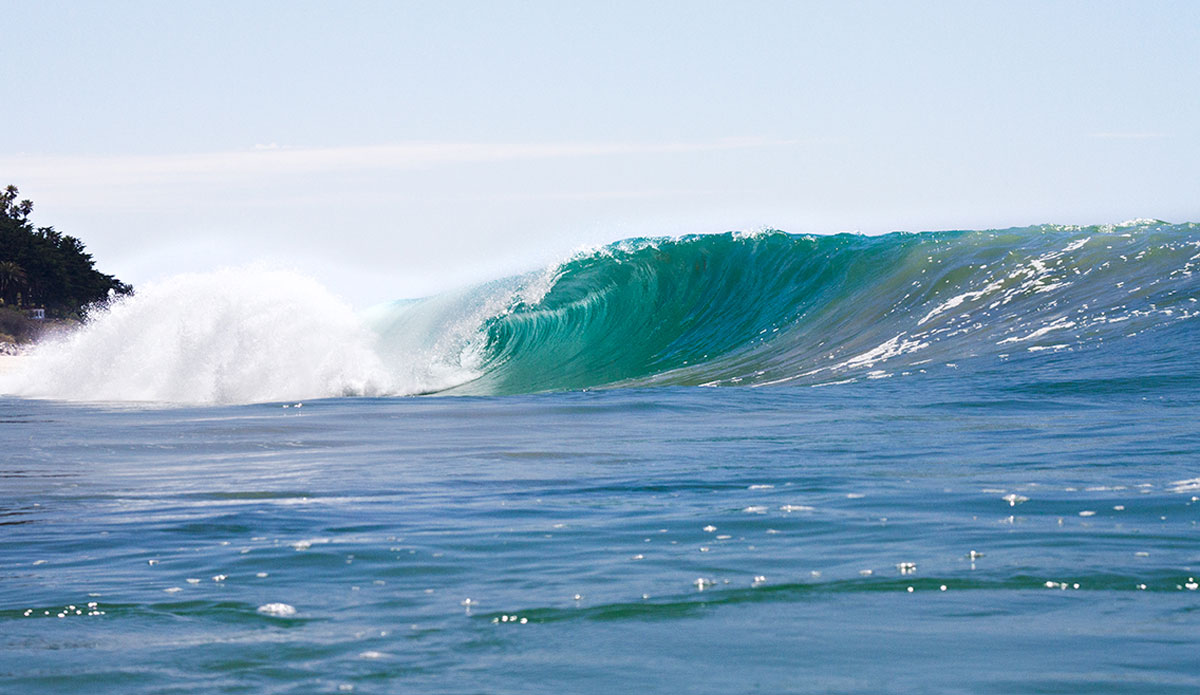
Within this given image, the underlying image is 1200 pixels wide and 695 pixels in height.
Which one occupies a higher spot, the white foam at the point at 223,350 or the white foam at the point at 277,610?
the white foam at the point at 223,350

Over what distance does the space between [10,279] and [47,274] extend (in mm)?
1463

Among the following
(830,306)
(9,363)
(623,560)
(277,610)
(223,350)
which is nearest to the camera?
(277,610)

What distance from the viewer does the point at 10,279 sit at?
38.9 meters

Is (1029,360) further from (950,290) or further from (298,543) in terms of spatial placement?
(298,543)

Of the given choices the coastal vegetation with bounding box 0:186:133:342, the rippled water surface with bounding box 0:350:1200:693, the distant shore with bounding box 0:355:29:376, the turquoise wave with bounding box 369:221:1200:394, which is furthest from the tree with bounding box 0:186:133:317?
the rippled water surface with bounding box 0:350:1200:693

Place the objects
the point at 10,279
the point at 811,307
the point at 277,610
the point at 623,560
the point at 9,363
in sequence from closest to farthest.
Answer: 1. the point at 277,610
2. the point at 623,560
3. the point at 811,307
4. the point at 9,363
5. the point at 10,279

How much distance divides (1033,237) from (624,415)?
1161 cm

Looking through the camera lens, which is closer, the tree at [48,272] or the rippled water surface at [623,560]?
the rippled water surface at [623,560]

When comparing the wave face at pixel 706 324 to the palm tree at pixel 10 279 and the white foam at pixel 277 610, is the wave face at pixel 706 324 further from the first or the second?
the palm tree at pixel 10 279

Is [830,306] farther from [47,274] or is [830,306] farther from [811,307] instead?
[47,274]

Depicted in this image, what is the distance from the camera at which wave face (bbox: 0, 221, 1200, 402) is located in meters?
13.1

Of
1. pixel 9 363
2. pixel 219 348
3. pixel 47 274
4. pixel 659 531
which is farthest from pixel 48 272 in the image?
pixel 659 531

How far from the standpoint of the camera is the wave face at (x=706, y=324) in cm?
1312

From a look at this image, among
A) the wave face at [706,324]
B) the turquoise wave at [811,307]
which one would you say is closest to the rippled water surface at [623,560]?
the wave face at [706,324]
